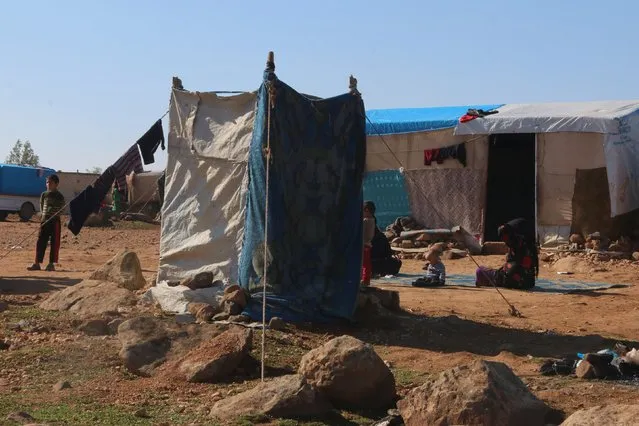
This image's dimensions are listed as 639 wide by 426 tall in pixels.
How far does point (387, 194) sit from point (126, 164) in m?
10.0

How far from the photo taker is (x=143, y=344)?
7.14 m

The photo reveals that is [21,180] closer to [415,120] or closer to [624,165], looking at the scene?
[415,120]

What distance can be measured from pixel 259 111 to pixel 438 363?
3019 millimetres

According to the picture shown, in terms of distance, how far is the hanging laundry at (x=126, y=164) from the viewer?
1063 cm

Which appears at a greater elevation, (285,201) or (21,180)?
(21,180)

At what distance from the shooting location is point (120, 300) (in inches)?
375

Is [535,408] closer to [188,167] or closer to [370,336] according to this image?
[370,336]

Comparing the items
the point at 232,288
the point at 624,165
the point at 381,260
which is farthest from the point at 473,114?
the point at 232,288

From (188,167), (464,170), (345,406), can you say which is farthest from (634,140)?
(345,406)

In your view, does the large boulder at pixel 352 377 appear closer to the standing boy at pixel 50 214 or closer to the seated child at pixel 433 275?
the seated child at pixel 433 275

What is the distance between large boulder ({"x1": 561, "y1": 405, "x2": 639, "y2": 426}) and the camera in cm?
468

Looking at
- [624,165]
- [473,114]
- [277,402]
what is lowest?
[277,402]

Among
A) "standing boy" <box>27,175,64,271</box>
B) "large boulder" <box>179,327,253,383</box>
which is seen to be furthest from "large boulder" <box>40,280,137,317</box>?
"standing boy" <box>27,175,64,271</box>

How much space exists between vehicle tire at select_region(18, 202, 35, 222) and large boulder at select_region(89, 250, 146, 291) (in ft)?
66.1
